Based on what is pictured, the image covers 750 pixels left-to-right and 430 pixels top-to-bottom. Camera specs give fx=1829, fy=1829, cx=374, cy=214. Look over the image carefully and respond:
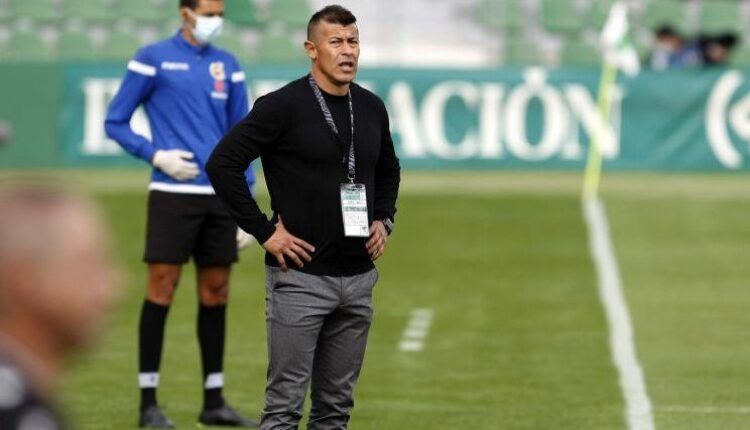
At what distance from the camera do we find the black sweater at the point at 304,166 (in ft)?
21.0

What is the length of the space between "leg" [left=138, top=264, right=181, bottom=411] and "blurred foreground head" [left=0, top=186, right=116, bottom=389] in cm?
625

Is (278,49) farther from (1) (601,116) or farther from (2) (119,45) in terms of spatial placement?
(1) (601,116)

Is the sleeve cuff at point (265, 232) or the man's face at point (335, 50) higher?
the man's face at point (335, 50)

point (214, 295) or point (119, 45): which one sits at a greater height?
point (214, 295)

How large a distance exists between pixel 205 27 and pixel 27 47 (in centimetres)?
1787

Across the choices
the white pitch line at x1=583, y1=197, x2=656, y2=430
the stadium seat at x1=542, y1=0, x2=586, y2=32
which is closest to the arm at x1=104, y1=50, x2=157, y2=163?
the white pitch line at x1=583, y1=197, x2=656, y2=430

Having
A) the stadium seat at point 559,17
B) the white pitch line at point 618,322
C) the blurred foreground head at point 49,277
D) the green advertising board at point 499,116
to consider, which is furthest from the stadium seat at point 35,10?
the blurred foreground head at point 49,277

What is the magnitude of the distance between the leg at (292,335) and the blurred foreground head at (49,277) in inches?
159

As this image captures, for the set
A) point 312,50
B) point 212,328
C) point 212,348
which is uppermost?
point 312,50

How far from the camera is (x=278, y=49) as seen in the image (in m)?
26.2

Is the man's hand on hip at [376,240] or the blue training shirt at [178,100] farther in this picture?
the blue training shirt at [178,100]

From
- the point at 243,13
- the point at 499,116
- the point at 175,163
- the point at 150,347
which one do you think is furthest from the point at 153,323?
the point at 243,13

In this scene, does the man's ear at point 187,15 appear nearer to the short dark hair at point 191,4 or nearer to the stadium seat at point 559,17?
the short dark hair at point 191,4

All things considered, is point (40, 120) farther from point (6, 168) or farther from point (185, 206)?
point (185, 206)
